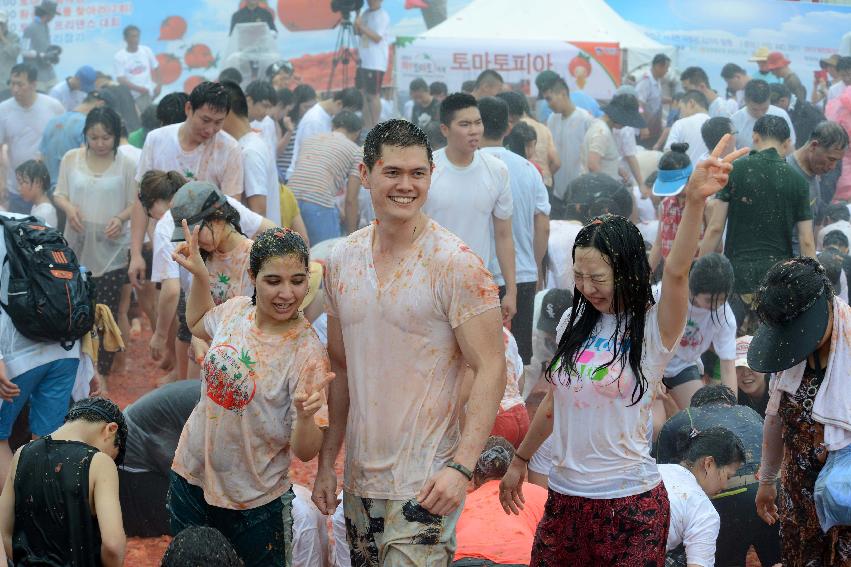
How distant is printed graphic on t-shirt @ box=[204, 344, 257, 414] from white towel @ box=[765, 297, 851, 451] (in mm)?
1938

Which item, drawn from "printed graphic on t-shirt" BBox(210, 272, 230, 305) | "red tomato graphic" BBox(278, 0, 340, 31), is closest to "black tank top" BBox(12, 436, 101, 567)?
"printed graphic on t-shirt" BBox(210, 272, 230, 305)

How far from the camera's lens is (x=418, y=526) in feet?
10.5

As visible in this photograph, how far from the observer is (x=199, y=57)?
17.5m

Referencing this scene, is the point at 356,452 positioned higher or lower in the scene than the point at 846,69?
lower

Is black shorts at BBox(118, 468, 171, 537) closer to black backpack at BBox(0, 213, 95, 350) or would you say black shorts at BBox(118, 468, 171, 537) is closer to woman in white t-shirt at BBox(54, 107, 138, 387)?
black backpack at BBox(0, 213, 95, 350)

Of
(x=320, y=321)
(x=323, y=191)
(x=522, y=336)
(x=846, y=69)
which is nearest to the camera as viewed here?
(x=320, y=321)

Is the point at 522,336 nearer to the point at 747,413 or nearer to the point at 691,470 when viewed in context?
the point at 747,413

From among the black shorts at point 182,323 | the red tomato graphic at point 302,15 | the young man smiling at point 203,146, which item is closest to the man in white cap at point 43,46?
the red tomato graphic at point 302,15

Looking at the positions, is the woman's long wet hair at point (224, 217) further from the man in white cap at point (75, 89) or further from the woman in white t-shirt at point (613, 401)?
the man in white cap at point (75, 89)

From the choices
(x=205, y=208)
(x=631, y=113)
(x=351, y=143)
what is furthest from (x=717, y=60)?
(x=205, y=208)

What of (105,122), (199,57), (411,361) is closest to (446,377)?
(411,361)

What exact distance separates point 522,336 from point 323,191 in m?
2.34

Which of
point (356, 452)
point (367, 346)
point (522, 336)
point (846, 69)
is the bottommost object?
point (522, 336)

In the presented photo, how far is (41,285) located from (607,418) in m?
3.07
